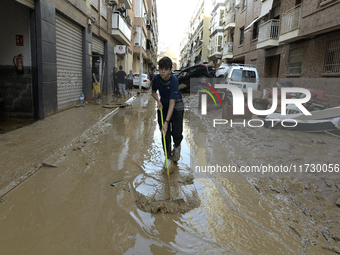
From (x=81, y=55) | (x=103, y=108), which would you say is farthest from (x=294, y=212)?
(x=81, y=55)

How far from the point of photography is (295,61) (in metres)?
15.6

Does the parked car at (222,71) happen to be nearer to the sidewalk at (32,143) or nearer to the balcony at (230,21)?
the sidewalk at (32,143)

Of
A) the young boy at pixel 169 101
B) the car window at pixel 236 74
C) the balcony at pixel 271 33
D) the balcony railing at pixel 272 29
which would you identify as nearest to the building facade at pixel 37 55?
the young boy at pixel 169 101

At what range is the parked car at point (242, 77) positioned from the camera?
13492 mm

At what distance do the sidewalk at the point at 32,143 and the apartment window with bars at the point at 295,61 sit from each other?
41.3ft

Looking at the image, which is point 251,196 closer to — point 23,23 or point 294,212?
point 294,212

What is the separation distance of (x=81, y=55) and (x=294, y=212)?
1140cm

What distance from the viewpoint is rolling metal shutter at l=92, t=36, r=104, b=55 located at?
1414cm

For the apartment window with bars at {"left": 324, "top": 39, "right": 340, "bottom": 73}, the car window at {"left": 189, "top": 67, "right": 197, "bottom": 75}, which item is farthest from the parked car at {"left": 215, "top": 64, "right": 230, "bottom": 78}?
the apartment window with bars at {"left": 324, "top": 39, "right": 340, "bottom": 73}

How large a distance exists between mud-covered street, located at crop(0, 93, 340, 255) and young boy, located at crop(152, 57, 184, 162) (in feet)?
1.75

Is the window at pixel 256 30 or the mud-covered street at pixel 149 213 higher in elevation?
the window at pixel 256 30

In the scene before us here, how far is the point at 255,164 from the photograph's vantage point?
14.9 ft

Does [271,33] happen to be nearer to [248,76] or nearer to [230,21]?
[248,76]

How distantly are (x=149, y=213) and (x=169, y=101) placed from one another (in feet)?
6.09
